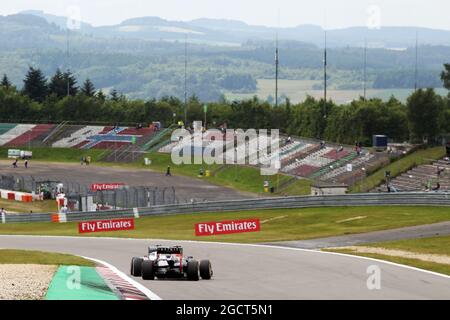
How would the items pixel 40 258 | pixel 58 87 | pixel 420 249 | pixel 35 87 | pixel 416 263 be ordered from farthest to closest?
pixel 58 87
pixel 35 87
pixel 420 249
pixel 40 258
pixel 416 263

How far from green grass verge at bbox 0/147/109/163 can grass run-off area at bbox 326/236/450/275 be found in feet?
286

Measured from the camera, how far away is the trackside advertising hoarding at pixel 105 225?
5272cm

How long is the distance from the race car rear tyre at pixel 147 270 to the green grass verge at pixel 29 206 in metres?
49.4

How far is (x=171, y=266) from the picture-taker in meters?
26.0

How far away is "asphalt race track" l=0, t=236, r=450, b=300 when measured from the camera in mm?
22641

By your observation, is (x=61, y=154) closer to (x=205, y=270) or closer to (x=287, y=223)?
(x=287, y=223)

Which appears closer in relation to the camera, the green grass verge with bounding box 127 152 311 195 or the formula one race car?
the formula one race car

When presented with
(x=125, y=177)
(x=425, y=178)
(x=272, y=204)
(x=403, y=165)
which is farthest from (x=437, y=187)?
(x=125, y=177)

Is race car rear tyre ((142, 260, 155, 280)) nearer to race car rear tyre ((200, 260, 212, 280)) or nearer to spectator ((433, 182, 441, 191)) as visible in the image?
race car rear tyre ((200, 260, 212, 280))

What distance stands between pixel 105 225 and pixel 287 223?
412 inches

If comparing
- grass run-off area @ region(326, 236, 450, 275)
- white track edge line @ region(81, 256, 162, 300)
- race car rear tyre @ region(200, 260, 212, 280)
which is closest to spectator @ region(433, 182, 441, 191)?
grass run-off area @ region(326, 236, 450, 275)

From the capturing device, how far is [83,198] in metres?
68.1
